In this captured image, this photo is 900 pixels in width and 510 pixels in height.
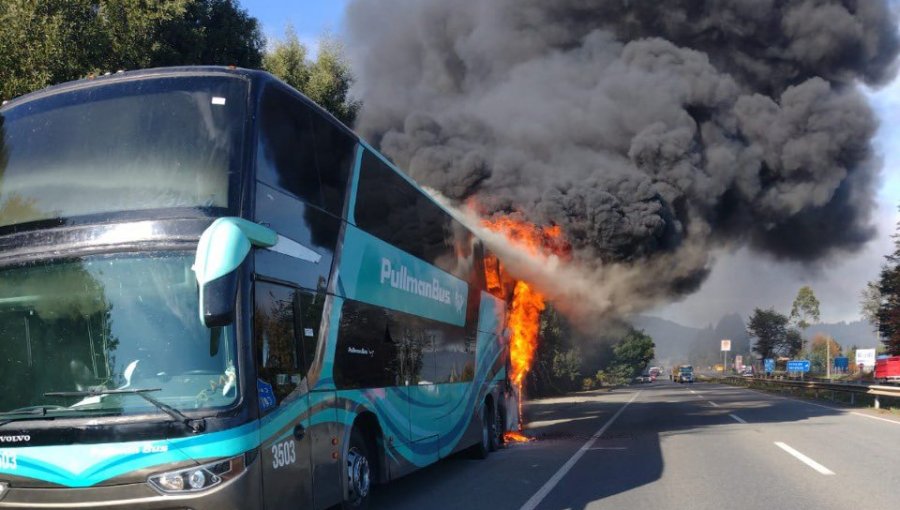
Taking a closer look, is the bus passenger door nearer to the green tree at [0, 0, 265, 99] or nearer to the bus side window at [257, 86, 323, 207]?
the bus side window at [257, 86, 323, 207]

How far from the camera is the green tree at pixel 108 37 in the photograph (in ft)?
30.2

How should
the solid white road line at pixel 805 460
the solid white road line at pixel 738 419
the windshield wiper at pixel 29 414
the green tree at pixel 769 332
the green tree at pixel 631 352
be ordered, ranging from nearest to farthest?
1. the windshield wiper at pixel 29 414
2. the solid white road line at pixel 805 460
3. the solid white road line at pixel 738 419
4. the green tree at pixel 631 352
5. the green tree at pixel 769 332

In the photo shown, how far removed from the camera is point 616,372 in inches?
3174

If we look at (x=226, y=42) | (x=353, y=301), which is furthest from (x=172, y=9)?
(x=353, y=301)

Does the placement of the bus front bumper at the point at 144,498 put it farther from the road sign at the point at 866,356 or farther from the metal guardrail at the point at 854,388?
the road sign at the point at 866,356

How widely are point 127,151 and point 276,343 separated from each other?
5.99 ft

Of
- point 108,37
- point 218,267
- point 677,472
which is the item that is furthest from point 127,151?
point 677,472

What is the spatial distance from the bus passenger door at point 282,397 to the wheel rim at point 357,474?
1.07 m

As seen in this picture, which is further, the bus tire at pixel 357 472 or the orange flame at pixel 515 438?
the orange flame at pixel 515 438

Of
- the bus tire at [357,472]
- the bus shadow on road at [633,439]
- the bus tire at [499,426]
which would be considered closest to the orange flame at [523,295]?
the bus tire at [499,426]

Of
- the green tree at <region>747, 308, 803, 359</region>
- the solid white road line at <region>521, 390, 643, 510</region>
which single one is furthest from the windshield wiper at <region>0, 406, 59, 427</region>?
the green tree at <region>747, 308, 803, 359</region>

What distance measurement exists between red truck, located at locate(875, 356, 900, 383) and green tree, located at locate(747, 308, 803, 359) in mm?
66856

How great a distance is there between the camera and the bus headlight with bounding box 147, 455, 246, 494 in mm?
4422

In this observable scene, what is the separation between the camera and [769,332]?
4077 inches
